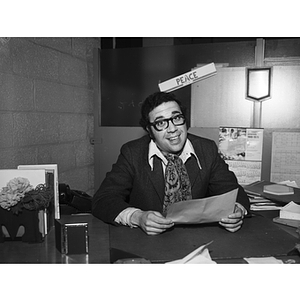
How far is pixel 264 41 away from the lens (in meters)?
2.44

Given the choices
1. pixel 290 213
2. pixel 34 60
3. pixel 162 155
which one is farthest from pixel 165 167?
pixel 34 60

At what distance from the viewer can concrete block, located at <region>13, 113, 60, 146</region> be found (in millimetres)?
1928

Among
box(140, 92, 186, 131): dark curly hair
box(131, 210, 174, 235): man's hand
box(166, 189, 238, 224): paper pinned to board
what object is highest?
box(140, 92, 186, 131): dark curly hair

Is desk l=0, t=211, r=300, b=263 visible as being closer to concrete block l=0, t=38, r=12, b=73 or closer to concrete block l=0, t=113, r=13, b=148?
concrete block l=0, t=113, r=13, b=148

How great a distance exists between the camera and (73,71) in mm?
2553

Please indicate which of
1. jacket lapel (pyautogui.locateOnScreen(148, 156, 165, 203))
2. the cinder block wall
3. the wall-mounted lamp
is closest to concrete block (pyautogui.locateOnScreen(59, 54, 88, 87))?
the cinder block wall

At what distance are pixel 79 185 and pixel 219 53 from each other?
138 centimetres

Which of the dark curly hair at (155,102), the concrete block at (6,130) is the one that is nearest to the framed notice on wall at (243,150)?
→ the dark curly hair at (155,102)

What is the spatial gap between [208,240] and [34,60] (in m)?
1.46

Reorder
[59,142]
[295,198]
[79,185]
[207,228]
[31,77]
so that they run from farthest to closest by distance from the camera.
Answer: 1. [79,185]
2. [59,142]
3. [31,77]
4. [295,198]
5. [207,228]

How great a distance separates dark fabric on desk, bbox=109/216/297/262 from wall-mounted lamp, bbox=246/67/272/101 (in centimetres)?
130

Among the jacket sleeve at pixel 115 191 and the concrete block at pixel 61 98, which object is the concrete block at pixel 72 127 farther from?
the jacket sleeve at pixel 115 191

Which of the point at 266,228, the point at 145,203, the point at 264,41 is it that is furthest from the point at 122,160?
the point at 264,41
